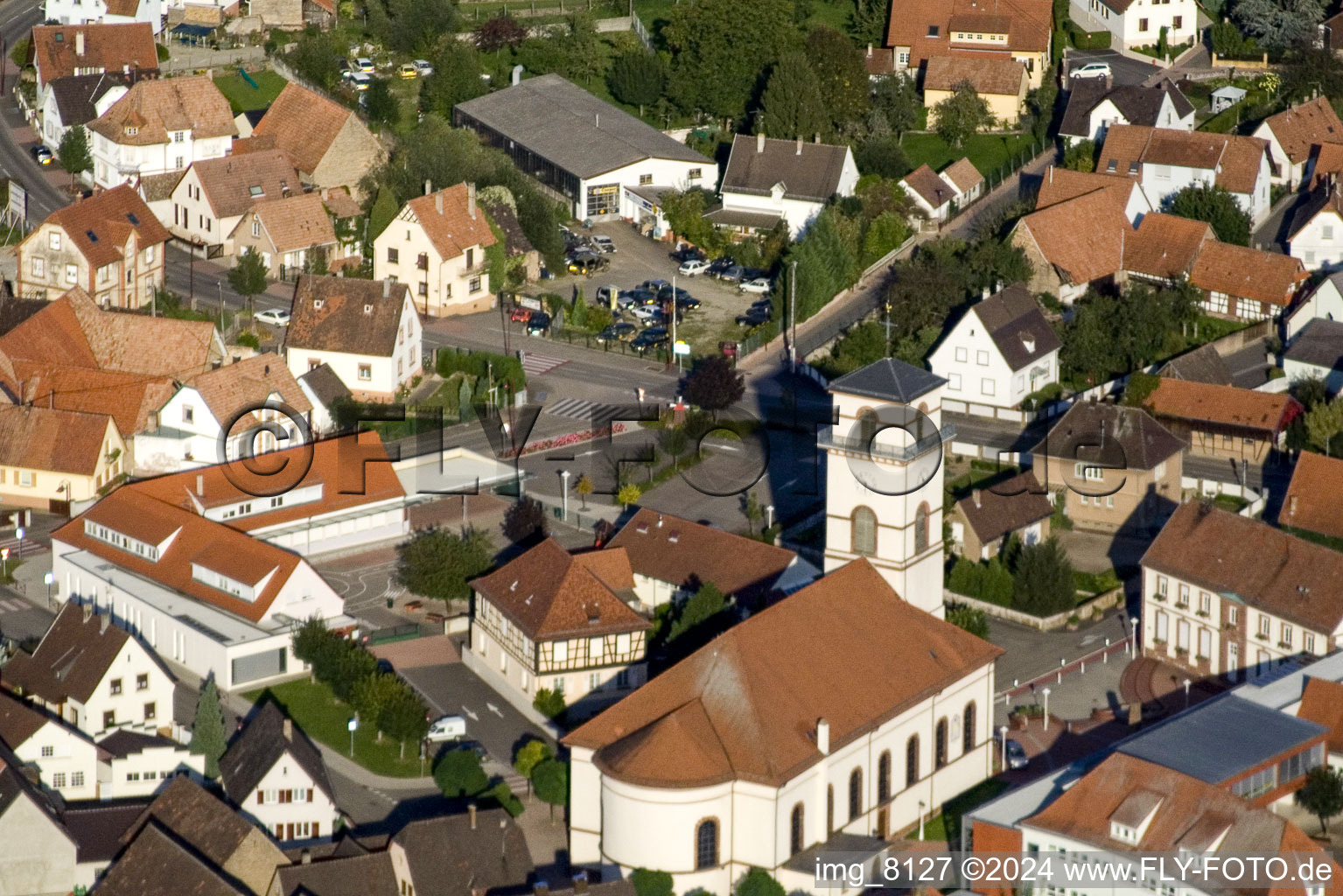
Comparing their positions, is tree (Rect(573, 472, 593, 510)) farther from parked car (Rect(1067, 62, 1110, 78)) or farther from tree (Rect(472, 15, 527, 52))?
parked car (Rect(1067, 62, 1110, 78))

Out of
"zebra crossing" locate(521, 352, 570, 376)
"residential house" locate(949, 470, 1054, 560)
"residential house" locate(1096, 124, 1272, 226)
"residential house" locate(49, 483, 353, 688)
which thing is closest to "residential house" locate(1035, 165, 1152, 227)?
"residential house" locate(1096, 124, 1272, 226)

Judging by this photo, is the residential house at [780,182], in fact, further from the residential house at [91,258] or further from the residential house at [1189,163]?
the residential house at [91,258]

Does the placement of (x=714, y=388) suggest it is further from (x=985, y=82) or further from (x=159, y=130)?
(x=985, y=82)

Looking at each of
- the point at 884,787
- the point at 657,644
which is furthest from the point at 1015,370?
the point at 884,787

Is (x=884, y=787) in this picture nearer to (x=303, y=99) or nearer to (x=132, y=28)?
(x=303, y=99)

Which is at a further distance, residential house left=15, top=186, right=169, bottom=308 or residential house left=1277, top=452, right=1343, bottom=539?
residential house left=15, top=186, right=169, bottom=308

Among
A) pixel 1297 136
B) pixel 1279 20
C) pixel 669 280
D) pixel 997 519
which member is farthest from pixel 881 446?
pixel 1279 20
